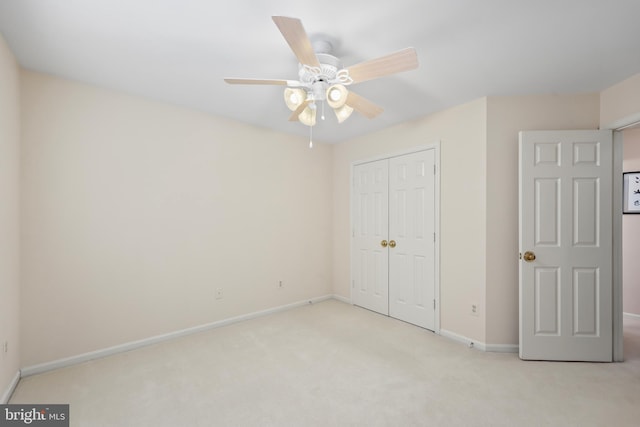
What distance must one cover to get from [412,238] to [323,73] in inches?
90.8

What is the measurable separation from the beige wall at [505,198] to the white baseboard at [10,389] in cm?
377

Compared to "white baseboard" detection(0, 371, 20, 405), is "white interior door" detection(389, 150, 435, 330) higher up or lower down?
higher up

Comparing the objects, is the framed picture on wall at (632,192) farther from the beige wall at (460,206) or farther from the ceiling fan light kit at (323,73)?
the ceiling fan light kit at (323,73)

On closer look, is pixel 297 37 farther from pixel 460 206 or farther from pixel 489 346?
pixel 489 346

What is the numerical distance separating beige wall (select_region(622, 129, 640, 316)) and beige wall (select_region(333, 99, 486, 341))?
96.7 inches

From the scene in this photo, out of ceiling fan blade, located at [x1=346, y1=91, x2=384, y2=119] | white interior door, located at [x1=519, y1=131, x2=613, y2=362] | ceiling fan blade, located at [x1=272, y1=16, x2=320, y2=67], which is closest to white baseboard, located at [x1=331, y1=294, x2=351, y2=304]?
white interior door, located at [x1=519, y1=131, x2=613, y2=362]

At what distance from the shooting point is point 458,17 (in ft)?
5.46

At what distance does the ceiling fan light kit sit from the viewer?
1.48 meters

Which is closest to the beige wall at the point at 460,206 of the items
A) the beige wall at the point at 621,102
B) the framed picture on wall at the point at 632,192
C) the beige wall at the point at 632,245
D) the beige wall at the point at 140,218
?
the beige wall at the point at 621,102

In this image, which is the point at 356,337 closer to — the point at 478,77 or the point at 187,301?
the point at 187,301

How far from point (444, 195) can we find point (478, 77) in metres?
1.20

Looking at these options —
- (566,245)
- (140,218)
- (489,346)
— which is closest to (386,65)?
(566,245)

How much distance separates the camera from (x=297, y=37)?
144 centimetres

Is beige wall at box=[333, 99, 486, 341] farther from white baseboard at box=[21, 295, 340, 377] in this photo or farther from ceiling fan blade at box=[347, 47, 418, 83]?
white baseboard at box=[21, 295, 340, 377]
